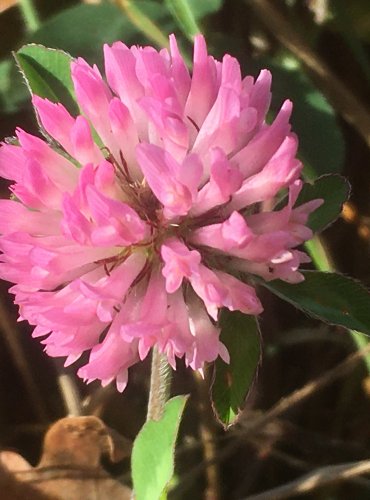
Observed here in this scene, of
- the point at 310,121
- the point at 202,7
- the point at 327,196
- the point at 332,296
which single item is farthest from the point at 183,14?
the point at 332,296

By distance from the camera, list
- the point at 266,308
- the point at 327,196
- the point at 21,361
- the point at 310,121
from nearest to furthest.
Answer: the point at 327,196 < the point at 310,121 < the point at 21,361 < the point at 266,308

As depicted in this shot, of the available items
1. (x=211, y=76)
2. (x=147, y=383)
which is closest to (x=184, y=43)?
(x=211, y=76)

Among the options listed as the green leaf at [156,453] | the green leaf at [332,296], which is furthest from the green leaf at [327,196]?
the green leaf at [156,453]

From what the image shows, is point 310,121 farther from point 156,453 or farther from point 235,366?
point 156,453

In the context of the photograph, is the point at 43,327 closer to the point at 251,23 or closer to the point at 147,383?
the point at 147,383

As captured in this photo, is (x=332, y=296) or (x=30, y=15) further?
(x=30, y=15)

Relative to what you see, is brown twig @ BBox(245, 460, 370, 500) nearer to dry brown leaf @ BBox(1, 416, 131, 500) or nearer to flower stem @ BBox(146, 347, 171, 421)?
dry brown leaf @ BBox(1, 416, 131, 500)
